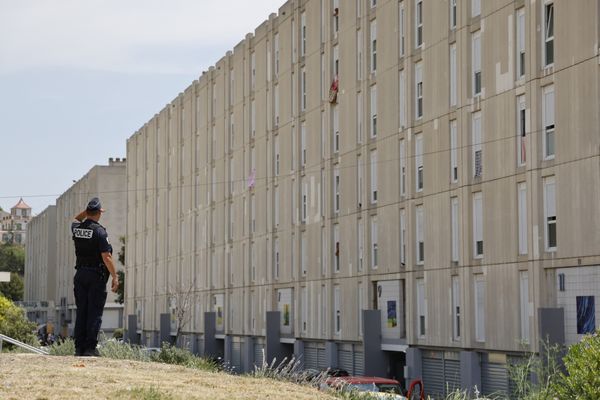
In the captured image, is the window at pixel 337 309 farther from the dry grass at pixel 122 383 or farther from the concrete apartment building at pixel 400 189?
the dry grass at pixel 122 383

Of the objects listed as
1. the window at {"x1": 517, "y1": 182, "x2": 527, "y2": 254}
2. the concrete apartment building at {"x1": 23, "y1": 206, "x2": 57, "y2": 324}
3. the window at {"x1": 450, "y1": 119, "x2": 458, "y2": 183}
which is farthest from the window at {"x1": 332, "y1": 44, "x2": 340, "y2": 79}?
the concrete apartment building at {"x1": 23, "y1": 206, "x2": 57, "y2": 324}

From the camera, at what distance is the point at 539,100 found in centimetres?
3328

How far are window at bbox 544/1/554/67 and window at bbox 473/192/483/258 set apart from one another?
16.9ft

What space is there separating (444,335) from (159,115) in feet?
156

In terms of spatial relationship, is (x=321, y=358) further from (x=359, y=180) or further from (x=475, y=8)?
(x=475, y=8)

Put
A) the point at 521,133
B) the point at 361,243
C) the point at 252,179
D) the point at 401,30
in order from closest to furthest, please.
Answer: the point at 521,133 < the point at 401,30 < the point at 361,243 < the point at 252,179

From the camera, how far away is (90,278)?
762 inches

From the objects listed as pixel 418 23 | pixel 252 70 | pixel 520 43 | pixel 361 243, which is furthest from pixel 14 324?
pixel 520 43

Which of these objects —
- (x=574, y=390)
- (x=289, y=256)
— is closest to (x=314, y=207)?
(x=289, y=256)

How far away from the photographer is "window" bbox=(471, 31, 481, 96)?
3697 cm

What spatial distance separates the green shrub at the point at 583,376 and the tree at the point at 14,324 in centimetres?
3357

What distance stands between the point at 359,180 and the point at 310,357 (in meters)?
10.0

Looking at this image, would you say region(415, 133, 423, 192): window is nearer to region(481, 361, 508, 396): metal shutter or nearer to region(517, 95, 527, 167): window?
region(517, 95, 527, 167): window

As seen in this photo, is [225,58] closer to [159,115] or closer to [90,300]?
[159,115]
